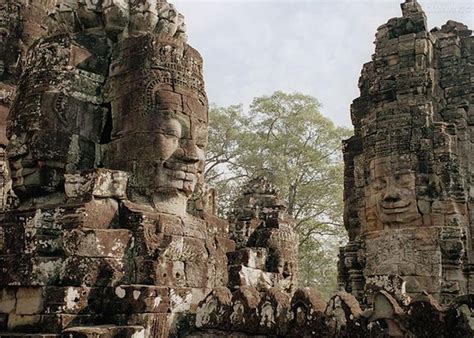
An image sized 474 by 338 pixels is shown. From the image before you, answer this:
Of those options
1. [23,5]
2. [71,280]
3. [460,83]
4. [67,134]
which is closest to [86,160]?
[67,134]

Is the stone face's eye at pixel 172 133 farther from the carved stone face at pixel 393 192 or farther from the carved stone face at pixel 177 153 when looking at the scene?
the carved stone face at pixel 393 192

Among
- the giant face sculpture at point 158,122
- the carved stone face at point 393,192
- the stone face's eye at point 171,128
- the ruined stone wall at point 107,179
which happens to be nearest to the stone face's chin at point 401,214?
the carved stone face at point 393,192

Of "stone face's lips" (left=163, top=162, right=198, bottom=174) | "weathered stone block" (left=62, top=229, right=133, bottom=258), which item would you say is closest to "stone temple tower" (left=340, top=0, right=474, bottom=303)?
"stone face's lips" (left=163, top=162, right=198, bottom=174)

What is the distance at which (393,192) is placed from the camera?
9.79m

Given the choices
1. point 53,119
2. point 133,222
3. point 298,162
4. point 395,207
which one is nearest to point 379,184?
point 395,207

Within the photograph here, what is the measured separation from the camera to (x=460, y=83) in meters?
11.0

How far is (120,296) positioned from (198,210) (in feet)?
7.29

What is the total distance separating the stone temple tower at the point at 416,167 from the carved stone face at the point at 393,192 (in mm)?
17

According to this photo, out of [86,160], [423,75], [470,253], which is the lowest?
[470,253]

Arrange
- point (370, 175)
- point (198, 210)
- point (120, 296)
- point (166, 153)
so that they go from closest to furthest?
point (120, 296) < point (166, 153) < point (198, 210) < point (370, 175)

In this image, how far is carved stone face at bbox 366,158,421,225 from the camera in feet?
32.0

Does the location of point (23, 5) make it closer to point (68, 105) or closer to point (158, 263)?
point (68, 105)

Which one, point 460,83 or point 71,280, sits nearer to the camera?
point 71,280

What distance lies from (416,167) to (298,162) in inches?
544
